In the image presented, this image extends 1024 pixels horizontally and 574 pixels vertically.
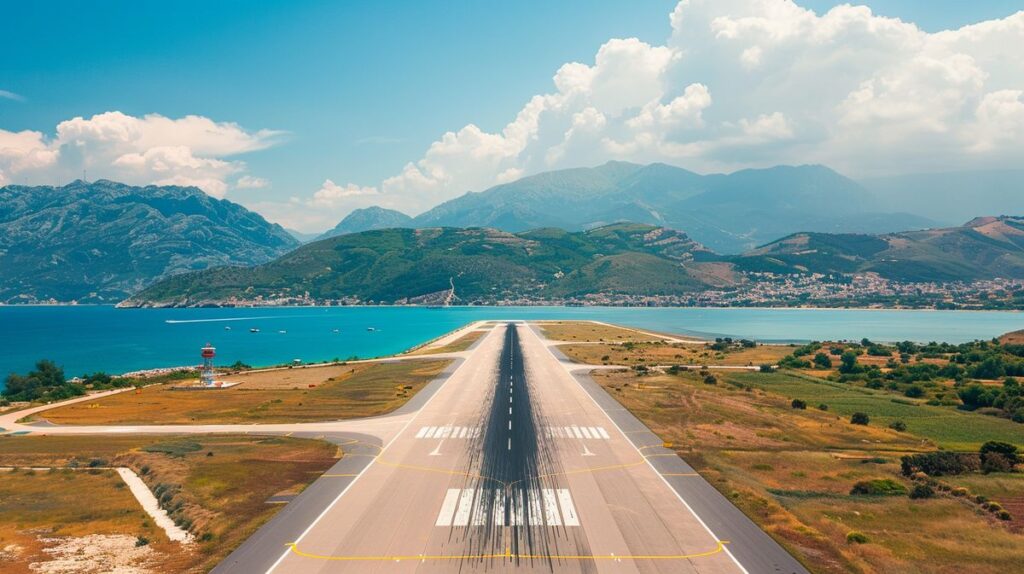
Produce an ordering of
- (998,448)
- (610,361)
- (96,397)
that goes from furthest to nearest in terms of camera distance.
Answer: (610,361) → (96,397) → (998,448)

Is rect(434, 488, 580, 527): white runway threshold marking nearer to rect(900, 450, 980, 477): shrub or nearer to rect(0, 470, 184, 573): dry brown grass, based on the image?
rect(0, 470, 184, 573): dry brown grass

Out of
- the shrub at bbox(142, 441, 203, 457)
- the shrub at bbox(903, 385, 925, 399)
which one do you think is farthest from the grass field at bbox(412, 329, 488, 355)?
the shrub at bbox(903, 385, 925, 399)

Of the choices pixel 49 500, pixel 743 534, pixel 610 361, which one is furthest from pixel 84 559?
pixel 610 361

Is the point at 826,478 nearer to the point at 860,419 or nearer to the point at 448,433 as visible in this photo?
the point at 860,419

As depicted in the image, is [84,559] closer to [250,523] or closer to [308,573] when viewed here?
[250,523]

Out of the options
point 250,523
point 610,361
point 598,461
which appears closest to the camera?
point 250,523

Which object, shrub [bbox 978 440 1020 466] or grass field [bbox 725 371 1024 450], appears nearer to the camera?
shrub [bbox 978 440 1020 466]
